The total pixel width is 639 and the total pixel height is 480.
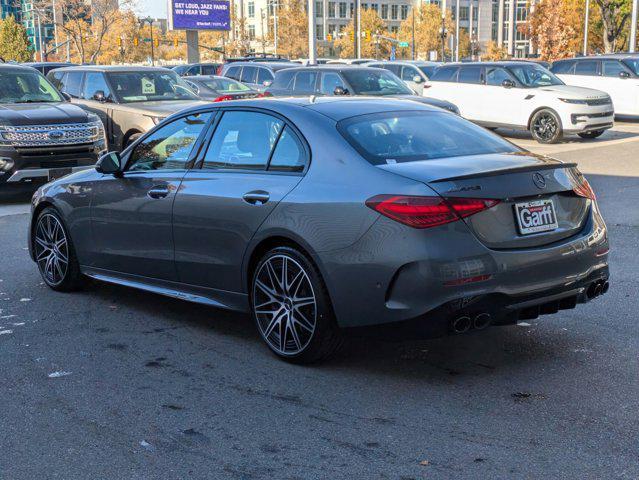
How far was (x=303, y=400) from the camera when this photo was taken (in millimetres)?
4734

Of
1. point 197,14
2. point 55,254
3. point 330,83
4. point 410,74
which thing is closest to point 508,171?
point 55,254

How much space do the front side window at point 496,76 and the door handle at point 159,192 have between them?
1657cm

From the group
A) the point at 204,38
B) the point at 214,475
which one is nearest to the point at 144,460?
the point at 214,475

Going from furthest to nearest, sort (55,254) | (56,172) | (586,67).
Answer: (586,67) → (56,172) → (55,254)

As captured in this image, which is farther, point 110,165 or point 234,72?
point 234,72

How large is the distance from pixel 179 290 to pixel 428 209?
2171mm

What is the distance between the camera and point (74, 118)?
13164mm

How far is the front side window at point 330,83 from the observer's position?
60.9 feet

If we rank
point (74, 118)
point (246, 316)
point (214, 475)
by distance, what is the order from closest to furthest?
point (214, 475) → point (246, 316) → point (74, 118)

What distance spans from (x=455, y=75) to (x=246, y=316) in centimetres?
1756

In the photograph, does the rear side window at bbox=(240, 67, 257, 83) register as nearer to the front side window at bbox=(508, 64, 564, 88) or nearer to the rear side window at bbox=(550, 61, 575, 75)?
the front side window at bbox=(508, 64, 564, 88)

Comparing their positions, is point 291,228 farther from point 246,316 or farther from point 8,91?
point 8,91

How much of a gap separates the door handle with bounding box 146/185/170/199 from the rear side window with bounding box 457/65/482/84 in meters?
17.1

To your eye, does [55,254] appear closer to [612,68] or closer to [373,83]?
[373,83]
